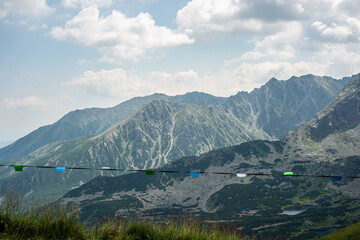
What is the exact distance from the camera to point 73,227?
938cm

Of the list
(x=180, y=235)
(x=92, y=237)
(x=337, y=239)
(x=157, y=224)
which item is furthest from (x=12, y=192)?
(x=337, y=239)

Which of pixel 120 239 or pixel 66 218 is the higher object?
pixel 66 218

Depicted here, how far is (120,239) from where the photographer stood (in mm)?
9445

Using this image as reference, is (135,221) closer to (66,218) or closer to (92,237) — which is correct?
(92,237)

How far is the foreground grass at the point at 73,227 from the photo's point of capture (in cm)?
910

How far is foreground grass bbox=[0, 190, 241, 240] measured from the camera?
9.10m

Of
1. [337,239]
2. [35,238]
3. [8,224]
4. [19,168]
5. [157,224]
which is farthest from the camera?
[337,239]

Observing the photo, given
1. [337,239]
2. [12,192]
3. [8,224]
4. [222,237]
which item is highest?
[12,192]

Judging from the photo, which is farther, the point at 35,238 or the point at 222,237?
the point at 222,237

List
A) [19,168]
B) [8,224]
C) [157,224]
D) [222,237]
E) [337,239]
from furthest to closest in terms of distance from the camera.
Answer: [337,239] → [19,168] → [157,224] → [222,237] → [8,224]

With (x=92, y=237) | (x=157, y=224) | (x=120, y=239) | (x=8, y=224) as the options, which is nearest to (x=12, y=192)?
(x=8, y=224)

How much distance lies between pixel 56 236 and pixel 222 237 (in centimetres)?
570

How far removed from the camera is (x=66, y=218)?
9.40 m

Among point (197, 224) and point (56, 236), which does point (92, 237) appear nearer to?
point (56, 236)
